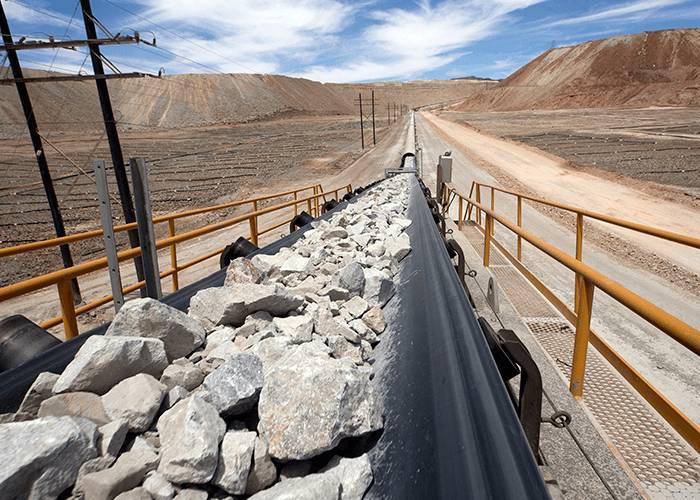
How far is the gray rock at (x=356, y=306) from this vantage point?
236cm

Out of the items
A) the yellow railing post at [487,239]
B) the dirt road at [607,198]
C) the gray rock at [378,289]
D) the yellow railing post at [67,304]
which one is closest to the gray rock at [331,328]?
the gray rock at [378,289]

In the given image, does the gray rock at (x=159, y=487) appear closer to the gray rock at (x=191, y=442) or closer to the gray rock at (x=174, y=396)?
the gray rock at (x=191, y=442)

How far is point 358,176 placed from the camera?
2467cm

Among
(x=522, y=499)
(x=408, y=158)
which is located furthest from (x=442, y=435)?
(x=408, y=158)

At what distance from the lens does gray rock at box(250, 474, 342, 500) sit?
1170 millimetres

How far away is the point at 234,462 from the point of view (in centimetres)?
128

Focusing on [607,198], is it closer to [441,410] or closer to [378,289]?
[378,289]

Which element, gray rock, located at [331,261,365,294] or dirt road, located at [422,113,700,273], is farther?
dirt road, located at [422,113,700,273]

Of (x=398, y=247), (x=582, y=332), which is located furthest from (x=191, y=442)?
(x=398, y=247)

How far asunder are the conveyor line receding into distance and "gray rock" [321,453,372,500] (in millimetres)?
37

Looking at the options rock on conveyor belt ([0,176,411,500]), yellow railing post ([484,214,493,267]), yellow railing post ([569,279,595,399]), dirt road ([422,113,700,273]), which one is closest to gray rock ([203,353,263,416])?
rock on conveyor belt ([0,176,411,500])

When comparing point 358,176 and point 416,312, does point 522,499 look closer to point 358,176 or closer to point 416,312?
point 416,312

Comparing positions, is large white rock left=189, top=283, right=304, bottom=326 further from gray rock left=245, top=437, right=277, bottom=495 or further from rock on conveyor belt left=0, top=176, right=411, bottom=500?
gray rock left=245, top=437, right=277, bottom=495

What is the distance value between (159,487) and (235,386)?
401mm
